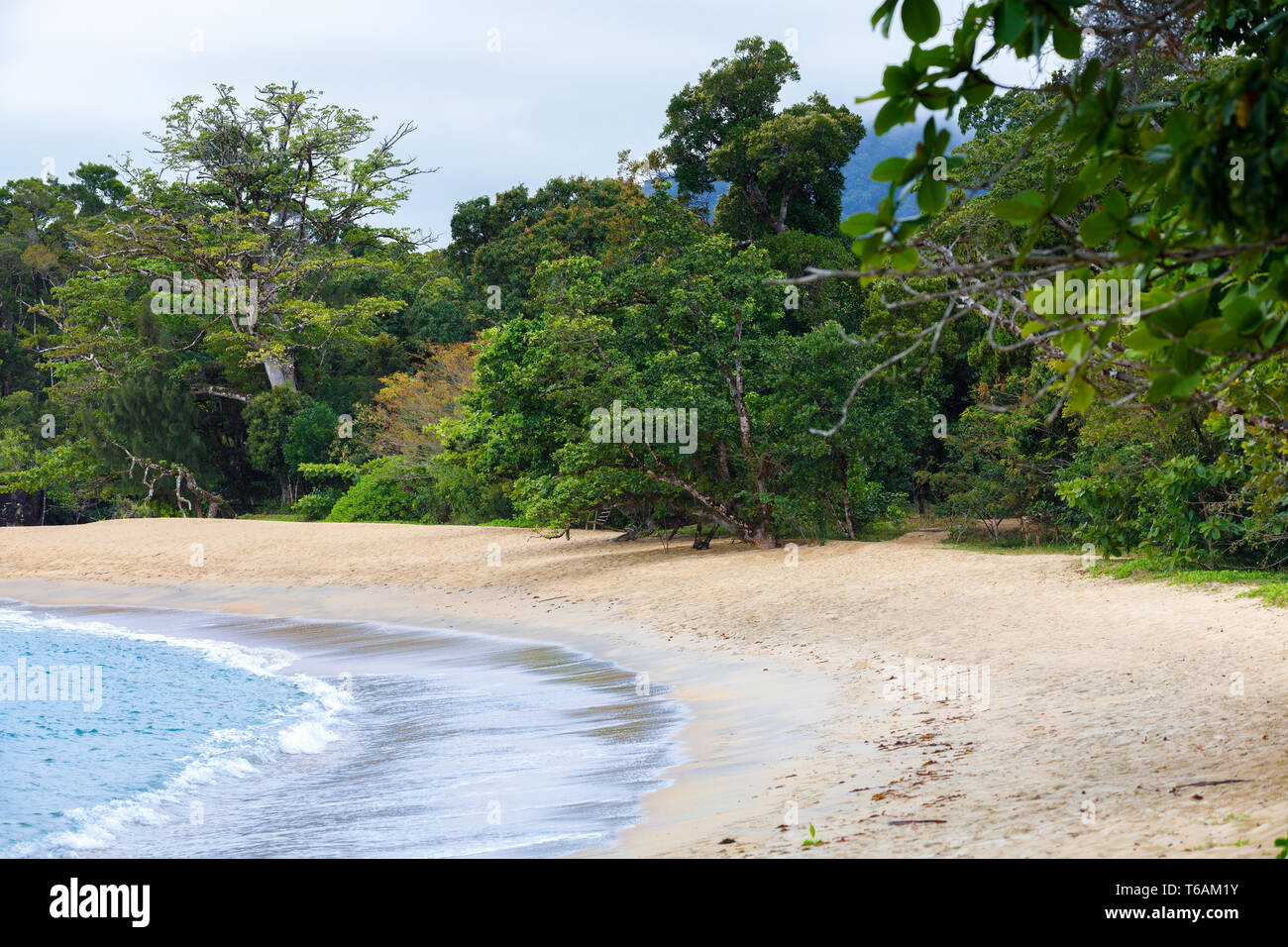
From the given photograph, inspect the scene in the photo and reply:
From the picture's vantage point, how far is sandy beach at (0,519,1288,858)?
16.2 feet

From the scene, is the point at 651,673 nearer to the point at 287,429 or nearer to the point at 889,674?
the point at 889,674

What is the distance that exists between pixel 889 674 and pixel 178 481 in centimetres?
2723

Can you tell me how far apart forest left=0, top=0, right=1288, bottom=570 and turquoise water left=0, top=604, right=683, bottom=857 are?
122 inches

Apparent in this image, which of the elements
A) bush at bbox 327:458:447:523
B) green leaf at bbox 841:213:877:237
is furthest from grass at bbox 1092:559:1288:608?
bush at bbox 327:458:447:523

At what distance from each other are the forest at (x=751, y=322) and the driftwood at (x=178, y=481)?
14 centimetres

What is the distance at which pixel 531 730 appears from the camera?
905cm

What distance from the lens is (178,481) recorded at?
3192 cm

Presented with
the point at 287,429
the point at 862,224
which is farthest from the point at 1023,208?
the point at 287,429

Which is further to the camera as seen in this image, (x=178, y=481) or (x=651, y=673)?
(x=178, y=481)

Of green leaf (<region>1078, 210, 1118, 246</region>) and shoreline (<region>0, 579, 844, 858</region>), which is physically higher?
green leaf (<region>1078, 210, 1118, 246</region>)

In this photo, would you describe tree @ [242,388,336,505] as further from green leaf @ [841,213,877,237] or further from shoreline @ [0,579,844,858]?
green leaf @ [841,213,877,237]
